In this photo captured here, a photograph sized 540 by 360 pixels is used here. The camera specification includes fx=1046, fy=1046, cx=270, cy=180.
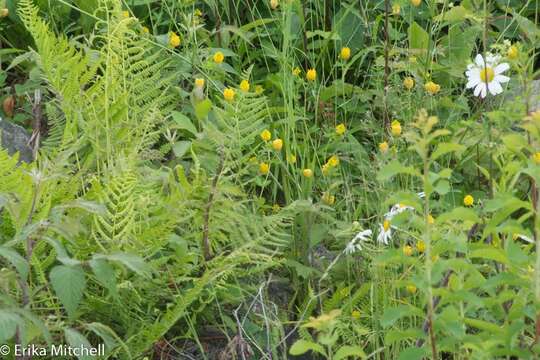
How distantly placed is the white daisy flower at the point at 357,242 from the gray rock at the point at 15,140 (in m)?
1.07

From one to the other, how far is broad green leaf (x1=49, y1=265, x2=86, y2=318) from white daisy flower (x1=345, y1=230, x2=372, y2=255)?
85cm

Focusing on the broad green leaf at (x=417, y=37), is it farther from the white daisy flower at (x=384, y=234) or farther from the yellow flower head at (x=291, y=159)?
the white daisy flower at (x=384, y=234)

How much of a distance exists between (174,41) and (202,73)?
179mm

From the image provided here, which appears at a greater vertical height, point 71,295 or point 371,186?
point 71,295

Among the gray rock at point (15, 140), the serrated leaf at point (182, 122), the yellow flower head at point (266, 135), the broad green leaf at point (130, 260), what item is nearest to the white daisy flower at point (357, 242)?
the yellow flower head at point (266, 135)

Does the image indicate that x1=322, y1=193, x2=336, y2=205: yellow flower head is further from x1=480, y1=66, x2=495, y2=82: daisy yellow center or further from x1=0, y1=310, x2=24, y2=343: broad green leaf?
x1=0, y1=310, x2=24, y2=343: broad green leaf

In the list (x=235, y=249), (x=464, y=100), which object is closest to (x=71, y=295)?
(x=235, y=249)

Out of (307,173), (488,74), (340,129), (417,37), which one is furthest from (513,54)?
(417,37)

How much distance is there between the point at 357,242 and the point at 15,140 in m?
1.15

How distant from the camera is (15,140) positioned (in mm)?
3379

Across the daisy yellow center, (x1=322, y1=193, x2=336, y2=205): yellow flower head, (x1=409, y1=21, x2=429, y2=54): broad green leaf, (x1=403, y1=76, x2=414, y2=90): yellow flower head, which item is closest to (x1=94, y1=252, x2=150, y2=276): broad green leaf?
(x1=322, y1=193, x2=336, y2=205): yellow flower head

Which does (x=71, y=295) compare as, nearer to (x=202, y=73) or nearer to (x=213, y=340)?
(x=213, y=340)

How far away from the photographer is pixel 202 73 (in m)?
3.62

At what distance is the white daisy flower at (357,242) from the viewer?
2.97 meters
